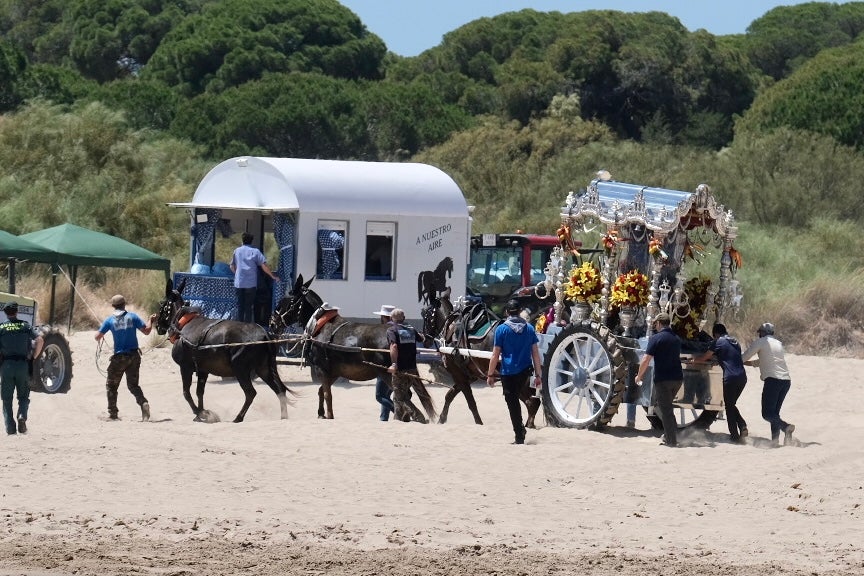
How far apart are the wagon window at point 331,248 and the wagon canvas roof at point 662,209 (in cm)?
622

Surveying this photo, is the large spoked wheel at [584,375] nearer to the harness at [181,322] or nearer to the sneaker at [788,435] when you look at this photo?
the sneaker at [788,435]

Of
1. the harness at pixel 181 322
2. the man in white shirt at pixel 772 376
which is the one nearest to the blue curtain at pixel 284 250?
the harness at pixel 181 322

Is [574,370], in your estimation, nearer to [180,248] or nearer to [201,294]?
[201,294]

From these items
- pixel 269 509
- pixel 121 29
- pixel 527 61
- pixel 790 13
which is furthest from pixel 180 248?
pixel 790 13

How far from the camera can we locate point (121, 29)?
6919 cm

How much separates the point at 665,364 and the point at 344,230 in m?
8.01

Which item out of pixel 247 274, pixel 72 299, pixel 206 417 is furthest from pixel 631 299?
pixel 72 299

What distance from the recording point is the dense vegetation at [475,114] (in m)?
33.3

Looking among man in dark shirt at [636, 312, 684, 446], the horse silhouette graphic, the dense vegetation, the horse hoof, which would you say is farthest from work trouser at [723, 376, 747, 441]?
the dense vegetation

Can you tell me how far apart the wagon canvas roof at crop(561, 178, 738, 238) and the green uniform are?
19.9 feet

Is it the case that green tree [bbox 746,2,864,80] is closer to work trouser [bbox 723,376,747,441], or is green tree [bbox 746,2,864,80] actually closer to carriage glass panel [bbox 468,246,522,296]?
carriage glass panel [bbox 468,246,522,296]

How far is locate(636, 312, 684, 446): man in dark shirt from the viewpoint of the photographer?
48.6 ft

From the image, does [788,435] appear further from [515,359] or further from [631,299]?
[515,359]

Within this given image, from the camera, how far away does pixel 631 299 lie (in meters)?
15.6
